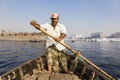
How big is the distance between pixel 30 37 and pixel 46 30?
124 meters

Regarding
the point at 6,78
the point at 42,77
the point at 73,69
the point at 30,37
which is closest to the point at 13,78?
the point at 6,78

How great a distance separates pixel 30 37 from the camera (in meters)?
132

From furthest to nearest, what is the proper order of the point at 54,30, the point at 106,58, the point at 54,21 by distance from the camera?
the point at 106,58
the point at 54,30
the point at 54,21

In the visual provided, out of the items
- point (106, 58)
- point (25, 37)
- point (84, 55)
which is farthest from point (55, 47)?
point (25, 37)

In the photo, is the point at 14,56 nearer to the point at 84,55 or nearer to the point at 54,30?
the point at 84,55

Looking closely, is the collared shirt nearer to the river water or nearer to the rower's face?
the rower's face

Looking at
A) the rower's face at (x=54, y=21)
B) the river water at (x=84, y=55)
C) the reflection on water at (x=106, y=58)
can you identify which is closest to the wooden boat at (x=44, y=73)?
the rower's face at (x=54, y=21)

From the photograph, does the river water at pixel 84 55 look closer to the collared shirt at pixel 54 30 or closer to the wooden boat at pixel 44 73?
the wooden boat at pixel 44 73

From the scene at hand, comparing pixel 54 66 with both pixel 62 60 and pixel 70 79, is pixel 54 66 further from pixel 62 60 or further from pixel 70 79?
pixel 70 79

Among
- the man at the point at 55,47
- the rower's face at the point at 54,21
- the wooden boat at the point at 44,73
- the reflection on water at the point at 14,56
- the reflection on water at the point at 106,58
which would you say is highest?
the rower's face at the point at 54,21

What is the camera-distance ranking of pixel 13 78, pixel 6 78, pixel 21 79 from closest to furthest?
pixel 6 78, pixel 13 78, pixel 21 79

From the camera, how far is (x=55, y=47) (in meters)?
9.33

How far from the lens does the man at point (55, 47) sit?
29.0 feet

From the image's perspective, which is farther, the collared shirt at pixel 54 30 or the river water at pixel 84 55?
the river water at pixel 84 55
